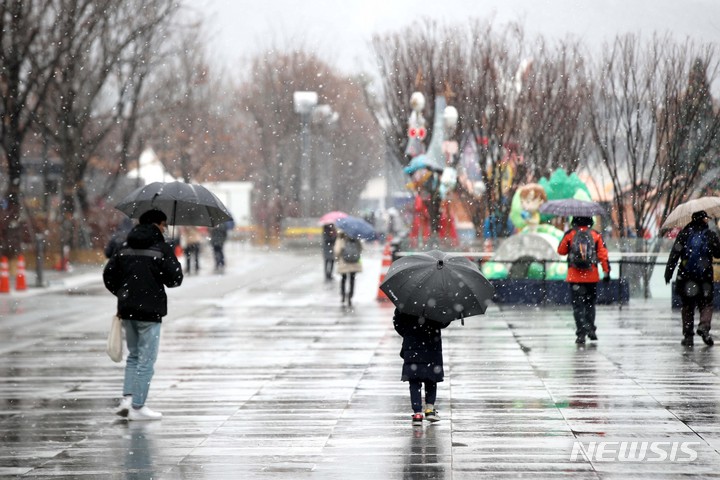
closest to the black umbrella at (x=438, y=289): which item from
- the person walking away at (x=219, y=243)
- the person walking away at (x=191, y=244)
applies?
the person walking away at (x=191, y=244)

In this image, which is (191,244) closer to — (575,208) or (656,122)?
(656,122)

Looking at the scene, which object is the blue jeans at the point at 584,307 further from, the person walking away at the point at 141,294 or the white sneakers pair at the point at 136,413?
the white sneakers pair at the point at 136,413

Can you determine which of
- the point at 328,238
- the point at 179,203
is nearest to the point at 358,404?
the point at 179,203

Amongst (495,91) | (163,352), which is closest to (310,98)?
(495,91)

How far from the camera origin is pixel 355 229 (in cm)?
2294

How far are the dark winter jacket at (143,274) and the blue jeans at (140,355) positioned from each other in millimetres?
97

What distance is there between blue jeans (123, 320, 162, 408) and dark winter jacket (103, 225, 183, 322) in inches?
3.8

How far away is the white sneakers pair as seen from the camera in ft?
32.7

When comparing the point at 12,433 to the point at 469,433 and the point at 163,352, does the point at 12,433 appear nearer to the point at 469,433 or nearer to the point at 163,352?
the point at 469,433

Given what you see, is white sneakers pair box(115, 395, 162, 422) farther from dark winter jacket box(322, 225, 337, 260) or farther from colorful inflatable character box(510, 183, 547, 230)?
dark winter jacket box(322, 225, 337, 260)

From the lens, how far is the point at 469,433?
9016 millimetres

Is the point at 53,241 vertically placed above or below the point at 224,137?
below

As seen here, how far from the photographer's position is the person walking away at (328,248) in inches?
1247

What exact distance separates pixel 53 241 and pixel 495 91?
49.5 feet
